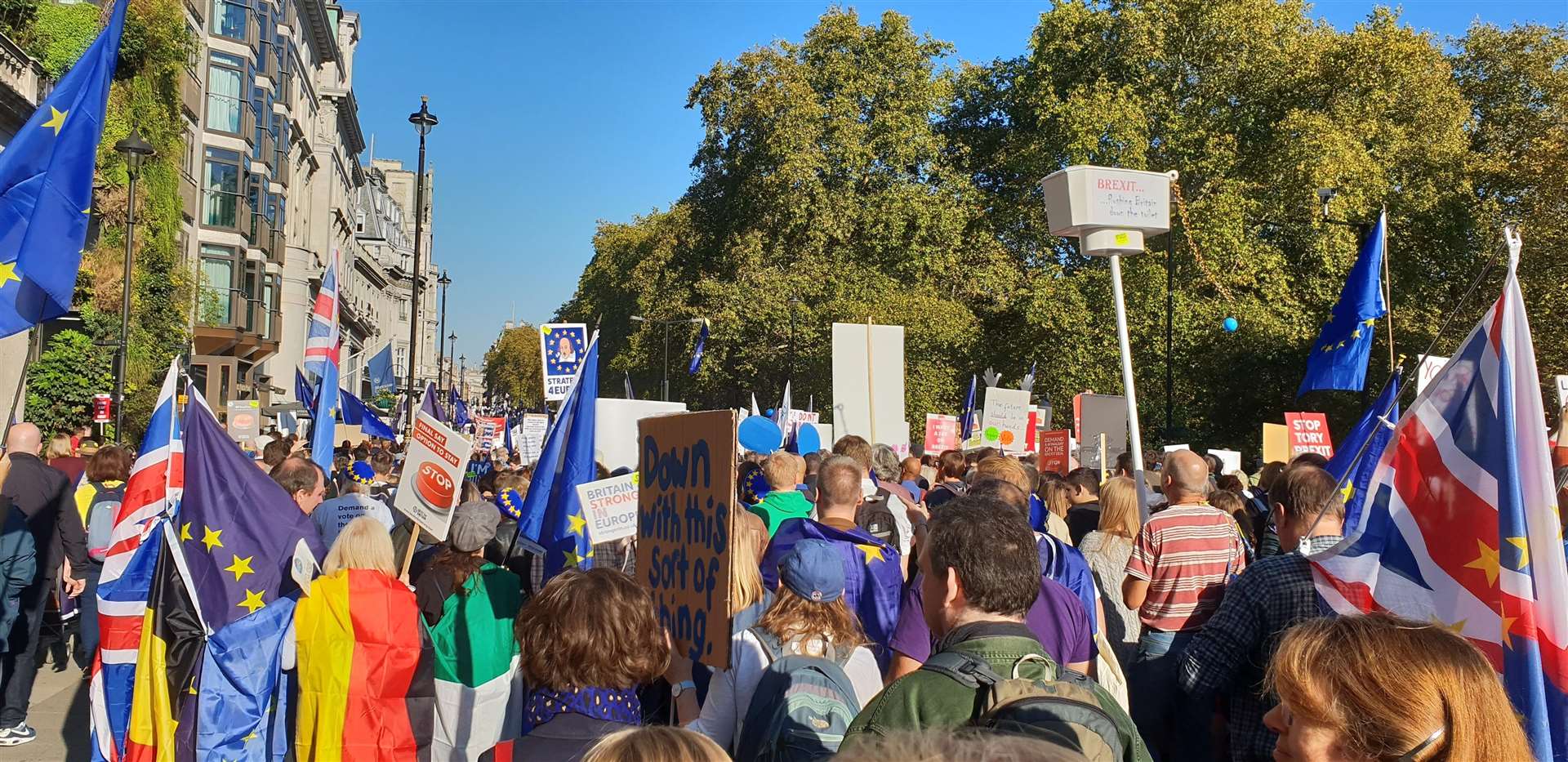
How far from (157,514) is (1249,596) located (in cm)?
535

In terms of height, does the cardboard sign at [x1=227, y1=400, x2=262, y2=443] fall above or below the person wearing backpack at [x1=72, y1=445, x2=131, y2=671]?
above

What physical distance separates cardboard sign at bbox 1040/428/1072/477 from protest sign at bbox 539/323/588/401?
5256 millimetres

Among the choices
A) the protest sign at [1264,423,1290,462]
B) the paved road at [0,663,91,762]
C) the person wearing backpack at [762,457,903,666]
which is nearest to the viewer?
the person wearing backpack at [762,457,903,666]

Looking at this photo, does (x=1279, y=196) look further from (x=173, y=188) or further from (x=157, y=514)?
(x=157, y=514)

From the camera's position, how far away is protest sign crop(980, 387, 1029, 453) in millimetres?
15797

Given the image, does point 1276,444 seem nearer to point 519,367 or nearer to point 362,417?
point 362,417

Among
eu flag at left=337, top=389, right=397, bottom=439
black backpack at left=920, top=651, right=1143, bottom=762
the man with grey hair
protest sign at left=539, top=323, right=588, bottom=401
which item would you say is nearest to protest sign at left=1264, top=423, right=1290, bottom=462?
protest sign at left=539, top=323, right=588, bottom=401

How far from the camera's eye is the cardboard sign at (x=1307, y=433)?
44.1ft

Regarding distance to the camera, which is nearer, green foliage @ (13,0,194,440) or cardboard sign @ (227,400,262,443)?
cardboard sign @ (227,400,262,443)

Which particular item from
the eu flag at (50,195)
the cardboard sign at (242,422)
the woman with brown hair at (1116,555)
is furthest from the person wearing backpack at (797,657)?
the cardboard sign at (242,422)

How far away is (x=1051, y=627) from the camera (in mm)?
4070

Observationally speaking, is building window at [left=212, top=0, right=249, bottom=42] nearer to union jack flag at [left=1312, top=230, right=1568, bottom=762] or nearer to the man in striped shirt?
the man in striped shirt

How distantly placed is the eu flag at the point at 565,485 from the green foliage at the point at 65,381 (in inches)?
805

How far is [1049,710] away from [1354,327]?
13.2m
